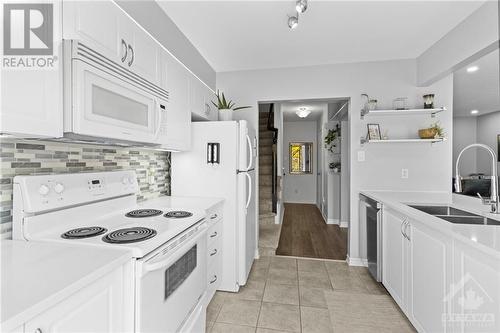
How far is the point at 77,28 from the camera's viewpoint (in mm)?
1128

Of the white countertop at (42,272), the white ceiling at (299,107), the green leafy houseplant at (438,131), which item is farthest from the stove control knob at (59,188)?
the white ceiling at (299,107)

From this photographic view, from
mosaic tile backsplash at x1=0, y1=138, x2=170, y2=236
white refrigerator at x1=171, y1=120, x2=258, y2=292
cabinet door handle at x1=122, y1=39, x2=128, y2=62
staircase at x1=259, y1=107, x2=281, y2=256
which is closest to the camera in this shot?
mosaic tile backsplash at x1=0, y1=138, x2=170, y2=236

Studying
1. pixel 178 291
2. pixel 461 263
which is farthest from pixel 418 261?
pixel 178 291

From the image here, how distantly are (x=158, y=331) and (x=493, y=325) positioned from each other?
4.97 feet

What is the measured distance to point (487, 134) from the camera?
23.2 ft

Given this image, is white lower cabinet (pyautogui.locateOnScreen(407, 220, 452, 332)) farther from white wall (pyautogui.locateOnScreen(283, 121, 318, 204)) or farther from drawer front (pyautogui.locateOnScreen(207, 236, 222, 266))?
white wall (pyautogui.locateOnScreen(283, 121, 318, 204))

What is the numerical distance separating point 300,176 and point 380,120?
4.84 meters

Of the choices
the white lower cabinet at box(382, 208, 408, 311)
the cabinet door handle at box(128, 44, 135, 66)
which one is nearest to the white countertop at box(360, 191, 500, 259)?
the white lower cabinet at box(382, 208, 408, 311)

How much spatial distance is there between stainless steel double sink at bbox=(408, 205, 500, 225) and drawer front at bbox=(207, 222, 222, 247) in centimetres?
176

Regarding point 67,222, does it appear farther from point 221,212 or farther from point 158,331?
point 221,212

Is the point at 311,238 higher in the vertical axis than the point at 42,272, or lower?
lower

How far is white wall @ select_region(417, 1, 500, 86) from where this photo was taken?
1.90 m

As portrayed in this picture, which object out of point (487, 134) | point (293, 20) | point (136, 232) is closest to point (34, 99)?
point (136, 232)

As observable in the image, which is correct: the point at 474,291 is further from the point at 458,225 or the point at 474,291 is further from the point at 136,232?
the point at 136,232
